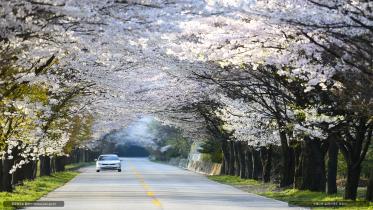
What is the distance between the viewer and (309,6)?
14203mm

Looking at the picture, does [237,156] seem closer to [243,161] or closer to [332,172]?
[243,161]

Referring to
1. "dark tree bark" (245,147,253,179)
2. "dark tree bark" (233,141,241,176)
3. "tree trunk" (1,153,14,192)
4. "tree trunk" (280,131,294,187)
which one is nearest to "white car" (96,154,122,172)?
"dark tree bark" (233,141,241,176)

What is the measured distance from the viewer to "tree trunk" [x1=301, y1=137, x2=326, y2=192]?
28969 millimetres

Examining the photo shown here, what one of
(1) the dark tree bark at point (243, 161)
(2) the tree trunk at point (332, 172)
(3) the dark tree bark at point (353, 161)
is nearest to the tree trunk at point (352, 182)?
(3) the dark tree bark at point (353, 161)

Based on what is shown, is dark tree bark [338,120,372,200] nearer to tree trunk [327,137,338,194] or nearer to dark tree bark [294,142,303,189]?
tree trunk [327,137,338,194]

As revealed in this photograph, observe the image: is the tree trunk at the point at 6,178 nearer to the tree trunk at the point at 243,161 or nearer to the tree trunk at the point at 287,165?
the tree trunk at the point at 287,165

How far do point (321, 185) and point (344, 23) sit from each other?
16707 mm

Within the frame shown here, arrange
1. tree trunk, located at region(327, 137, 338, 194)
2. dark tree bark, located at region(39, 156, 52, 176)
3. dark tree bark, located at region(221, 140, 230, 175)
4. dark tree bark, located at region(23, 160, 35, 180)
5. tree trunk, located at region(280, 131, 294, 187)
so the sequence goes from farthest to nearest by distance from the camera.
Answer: dark tree bark, located at region(221, 140, 230, 175) → dark tree bark, located at region(39, 156, 52, 176) → dark tree bark, located at region(23, 160, 35, 180) → tree trunk, located at region(280, 131, 294, 187) → tree trunk, located at region(327, 137, 338, 194)

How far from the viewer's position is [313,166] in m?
29.2

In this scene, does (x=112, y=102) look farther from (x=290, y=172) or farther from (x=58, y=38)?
(x=58, y=38)

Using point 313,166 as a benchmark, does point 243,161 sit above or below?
above

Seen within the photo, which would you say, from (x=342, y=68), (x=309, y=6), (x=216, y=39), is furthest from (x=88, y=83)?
(x=309, y=6)

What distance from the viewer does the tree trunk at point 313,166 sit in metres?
29.0

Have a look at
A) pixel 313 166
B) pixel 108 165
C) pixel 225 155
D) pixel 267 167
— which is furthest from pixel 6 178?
pixel 108 165
